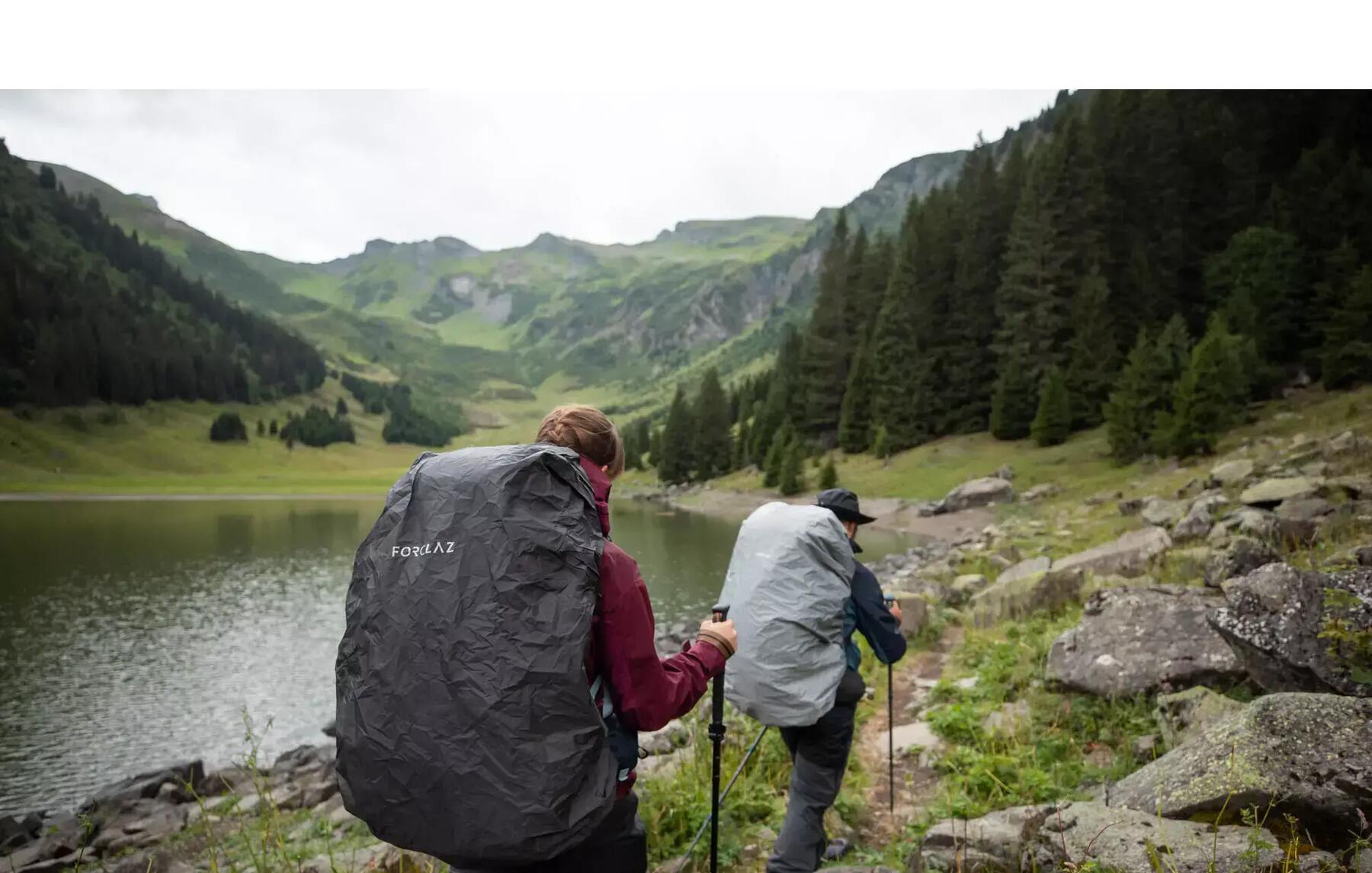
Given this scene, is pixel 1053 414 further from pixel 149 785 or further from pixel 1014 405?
pixel 149 785

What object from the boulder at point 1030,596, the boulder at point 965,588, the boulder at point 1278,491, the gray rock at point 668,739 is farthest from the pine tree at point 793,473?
the gray rock at point 668,739

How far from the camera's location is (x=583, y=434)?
9.58 feet

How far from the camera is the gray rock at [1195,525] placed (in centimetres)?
1204

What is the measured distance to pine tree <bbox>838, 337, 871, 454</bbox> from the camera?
193 feet

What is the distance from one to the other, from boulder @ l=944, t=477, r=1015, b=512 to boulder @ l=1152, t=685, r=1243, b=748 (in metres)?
32.9

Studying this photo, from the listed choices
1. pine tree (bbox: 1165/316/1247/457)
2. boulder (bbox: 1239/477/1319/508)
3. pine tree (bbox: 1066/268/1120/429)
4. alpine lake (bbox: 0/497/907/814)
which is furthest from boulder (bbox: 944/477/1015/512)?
boulder (bbox: 1239/477/1319/508)

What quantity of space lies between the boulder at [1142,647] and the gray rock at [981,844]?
8.77 feet

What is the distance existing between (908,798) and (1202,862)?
360 cm

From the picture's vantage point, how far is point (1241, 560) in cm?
724

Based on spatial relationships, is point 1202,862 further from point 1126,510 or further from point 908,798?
point 1126,510

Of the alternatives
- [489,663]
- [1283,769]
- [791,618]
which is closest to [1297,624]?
[1283,769]

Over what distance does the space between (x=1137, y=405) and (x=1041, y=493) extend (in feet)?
21.3

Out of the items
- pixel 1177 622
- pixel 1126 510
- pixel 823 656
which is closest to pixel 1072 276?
pixel 1126 510

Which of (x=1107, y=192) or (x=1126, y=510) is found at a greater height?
(x=1107, y=192)
